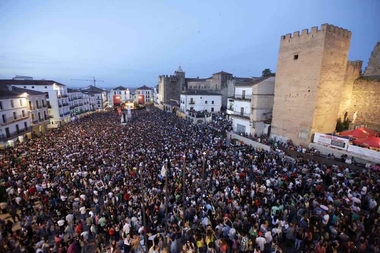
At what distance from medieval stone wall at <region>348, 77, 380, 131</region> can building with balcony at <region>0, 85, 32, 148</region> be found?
41.3m

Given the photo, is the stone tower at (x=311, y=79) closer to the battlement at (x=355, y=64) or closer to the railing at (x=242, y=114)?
the battlement at (x=355, y=64)

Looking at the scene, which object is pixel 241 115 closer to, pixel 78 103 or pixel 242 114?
pixel 242 114

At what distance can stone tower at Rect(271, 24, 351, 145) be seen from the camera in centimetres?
1848

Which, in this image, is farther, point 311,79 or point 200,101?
point 200,101

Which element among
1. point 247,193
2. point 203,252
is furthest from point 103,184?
point 247,193

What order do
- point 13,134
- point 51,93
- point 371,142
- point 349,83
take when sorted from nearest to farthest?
point 371,142 → point 349,83 → point 13,134 → point 51,93

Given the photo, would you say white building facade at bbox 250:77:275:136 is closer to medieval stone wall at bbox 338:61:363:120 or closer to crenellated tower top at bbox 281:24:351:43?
crenellated tower top at bbox 281:24:351:43

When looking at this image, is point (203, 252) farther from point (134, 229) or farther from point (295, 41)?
point (295, 41)

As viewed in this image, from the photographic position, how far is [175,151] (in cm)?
1816

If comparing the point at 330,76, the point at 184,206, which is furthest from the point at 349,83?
the point at 184,206

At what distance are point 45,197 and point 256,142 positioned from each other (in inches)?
740

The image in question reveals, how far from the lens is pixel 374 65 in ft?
76.5

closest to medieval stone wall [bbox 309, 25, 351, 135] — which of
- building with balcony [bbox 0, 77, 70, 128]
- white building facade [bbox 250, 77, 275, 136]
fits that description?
white building facade [bbox 250, 77, 275, 136]

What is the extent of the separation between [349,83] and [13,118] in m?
42.5
